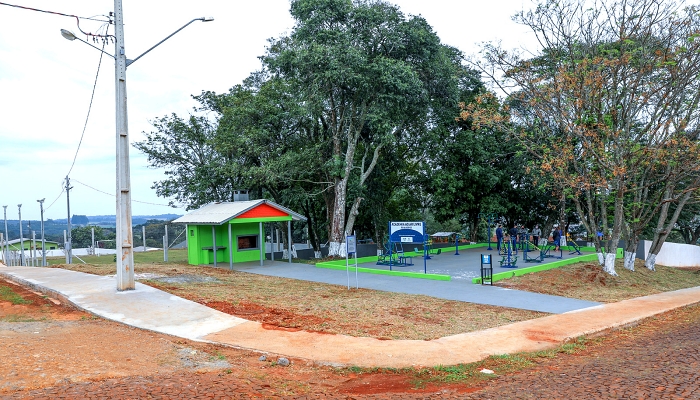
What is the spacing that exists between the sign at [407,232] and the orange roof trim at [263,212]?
577 cm

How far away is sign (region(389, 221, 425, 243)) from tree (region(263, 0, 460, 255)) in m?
6.15

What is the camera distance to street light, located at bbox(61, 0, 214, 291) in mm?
12375

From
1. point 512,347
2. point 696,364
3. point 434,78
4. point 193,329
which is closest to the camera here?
point 696,364

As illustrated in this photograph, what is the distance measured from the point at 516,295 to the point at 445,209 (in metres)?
17.2

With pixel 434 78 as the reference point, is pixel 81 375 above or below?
below

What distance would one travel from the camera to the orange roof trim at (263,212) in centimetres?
2104

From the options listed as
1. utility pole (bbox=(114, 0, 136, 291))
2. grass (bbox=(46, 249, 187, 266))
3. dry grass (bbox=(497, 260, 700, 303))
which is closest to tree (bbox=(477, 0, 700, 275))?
dry grass (bbox=(497, 260, 700, 303))

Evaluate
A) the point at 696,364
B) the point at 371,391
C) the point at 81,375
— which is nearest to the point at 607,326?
the point at 696,364

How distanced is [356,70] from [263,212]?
738 centimetres

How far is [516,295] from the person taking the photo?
A: 44.8 ft

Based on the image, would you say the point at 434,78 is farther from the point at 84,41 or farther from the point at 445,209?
the point at 84,41

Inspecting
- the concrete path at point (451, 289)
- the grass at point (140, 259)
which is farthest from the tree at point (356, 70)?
the grass at point (140, 259)

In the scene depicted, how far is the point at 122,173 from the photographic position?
12391mm

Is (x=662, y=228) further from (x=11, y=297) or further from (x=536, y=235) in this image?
(x=11, y=297)
